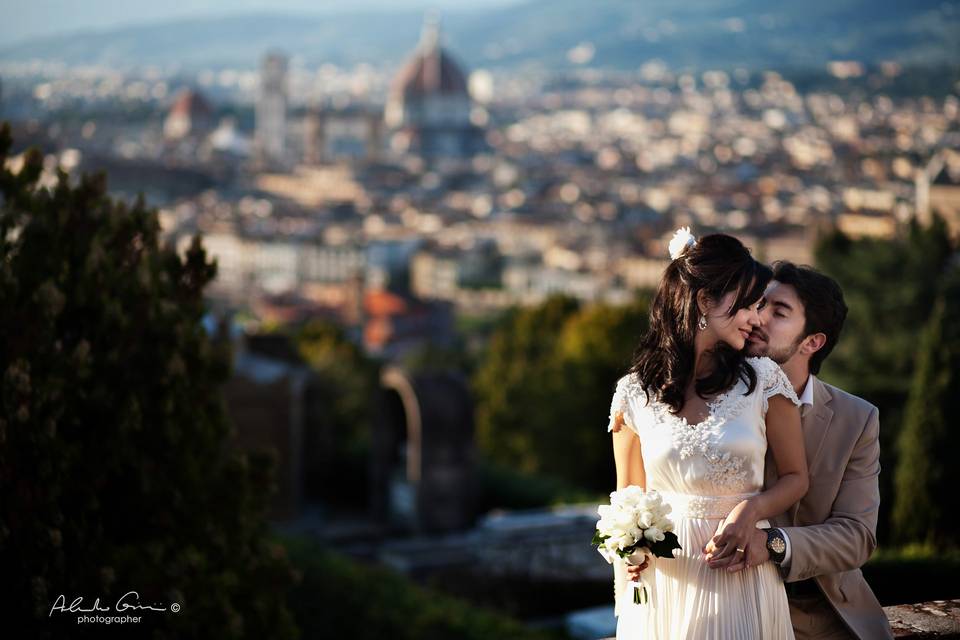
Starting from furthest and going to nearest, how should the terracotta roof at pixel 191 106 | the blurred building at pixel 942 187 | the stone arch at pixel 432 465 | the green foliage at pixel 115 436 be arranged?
the terracotta roof at pixel 191 106, the blurred building at pixel 942 187, the stone arch at pixel 432 465, the green foliage at pixel 115 436

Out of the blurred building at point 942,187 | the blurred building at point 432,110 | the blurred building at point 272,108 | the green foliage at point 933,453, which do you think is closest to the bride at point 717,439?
the green foliage at point 933,453

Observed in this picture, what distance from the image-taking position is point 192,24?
7377 inches

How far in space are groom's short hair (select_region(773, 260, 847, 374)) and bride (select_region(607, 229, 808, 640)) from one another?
113mm

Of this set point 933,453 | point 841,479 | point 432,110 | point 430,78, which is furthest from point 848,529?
point 430,78

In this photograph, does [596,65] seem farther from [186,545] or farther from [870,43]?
[186,545]

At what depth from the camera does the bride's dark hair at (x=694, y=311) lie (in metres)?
2.03

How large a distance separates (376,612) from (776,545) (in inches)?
151

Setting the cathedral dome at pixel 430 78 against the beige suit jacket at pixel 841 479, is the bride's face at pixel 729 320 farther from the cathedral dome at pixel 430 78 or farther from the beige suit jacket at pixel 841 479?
the cathedral dome at pixel 430 78

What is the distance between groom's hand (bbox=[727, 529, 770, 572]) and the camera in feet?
6.58

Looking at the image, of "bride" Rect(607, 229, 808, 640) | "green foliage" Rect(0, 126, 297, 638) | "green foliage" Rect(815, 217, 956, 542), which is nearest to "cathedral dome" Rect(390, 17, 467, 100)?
"green foliage" Rect(815, 217, 956, 542)

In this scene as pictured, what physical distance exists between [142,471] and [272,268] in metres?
66.6

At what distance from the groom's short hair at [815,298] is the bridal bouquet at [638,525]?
13.2 inches

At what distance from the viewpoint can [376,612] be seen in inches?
224

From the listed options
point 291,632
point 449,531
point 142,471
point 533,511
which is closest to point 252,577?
point 291,632
